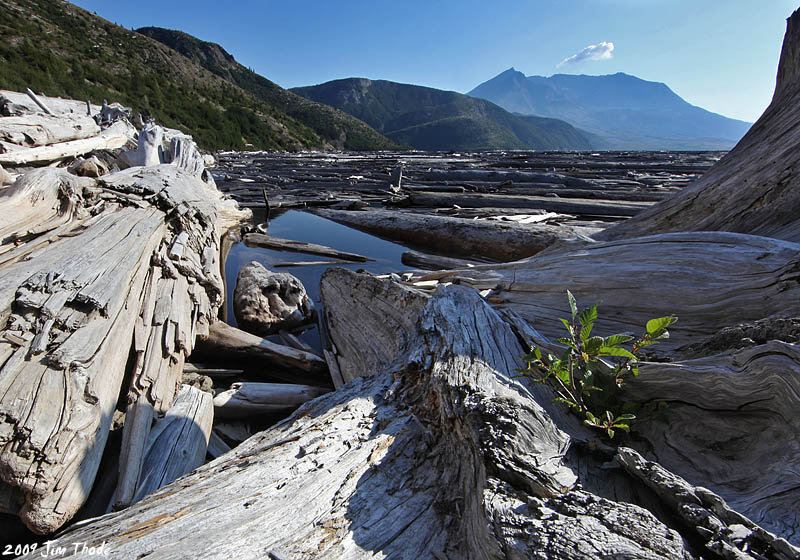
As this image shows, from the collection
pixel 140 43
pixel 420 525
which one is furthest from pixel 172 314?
pixel 140 43

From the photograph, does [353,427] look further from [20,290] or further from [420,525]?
[20,290]

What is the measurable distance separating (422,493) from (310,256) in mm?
6767

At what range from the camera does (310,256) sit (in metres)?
7.90

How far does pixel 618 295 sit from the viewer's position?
3.14m

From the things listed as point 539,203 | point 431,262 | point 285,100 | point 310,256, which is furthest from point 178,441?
point 285,100

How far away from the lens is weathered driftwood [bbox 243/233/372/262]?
304 inches

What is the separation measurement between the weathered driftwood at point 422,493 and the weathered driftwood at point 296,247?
228 inches

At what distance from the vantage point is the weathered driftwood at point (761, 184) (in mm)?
3039

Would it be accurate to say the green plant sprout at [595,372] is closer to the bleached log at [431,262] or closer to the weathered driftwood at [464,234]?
the weathered driftwood at [464,234]

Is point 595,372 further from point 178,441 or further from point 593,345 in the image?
point 178,441

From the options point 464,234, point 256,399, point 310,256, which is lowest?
point 310,256

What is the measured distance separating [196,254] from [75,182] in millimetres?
1452

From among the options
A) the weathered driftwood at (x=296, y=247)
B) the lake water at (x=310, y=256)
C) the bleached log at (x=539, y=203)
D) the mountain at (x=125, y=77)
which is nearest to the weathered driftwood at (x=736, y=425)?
the lake water at (x=310, y=256)

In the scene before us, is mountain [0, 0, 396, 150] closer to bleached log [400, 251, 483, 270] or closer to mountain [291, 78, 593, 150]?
bleached log [400, 251, 483, 270]
